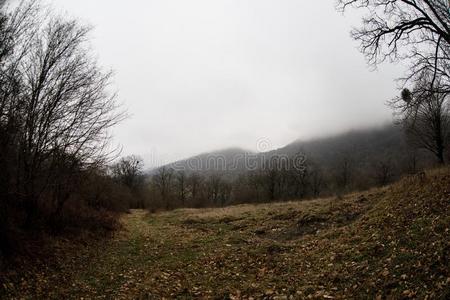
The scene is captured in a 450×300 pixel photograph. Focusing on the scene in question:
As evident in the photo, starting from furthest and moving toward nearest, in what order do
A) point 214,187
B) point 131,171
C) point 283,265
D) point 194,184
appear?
point 214,187, point 194,184, point 131,171, point 283,265

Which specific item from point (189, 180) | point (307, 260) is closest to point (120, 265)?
point (307, 260)

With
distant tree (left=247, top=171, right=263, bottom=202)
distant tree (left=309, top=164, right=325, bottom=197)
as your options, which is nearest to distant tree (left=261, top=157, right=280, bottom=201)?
distant tree (left=247, top=171, right=263, bottom=202)

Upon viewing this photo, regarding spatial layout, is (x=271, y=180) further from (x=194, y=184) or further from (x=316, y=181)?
(x=194, y=184)

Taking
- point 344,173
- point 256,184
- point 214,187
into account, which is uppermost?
point 344,173

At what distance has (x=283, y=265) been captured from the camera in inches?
456

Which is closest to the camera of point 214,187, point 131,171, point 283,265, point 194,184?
point 283,265

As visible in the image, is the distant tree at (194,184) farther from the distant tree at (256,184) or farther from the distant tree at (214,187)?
the distant tree at (256,184)

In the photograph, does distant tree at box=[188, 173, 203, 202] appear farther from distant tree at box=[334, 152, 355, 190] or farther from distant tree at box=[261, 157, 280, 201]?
distant tree at box=[334, 152, 355, 190]

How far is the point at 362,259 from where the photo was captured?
998 cm

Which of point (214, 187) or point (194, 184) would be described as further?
point (214, 187)

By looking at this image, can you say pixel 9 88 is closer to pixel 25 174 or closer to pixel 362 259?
pixel 25 174

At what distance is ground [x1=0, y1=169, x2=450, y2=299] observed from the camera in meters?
8.10

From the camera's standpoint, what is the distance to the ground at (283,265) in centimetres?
810

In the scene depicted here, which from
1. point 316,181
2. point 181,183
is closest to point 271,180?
point 316,181
